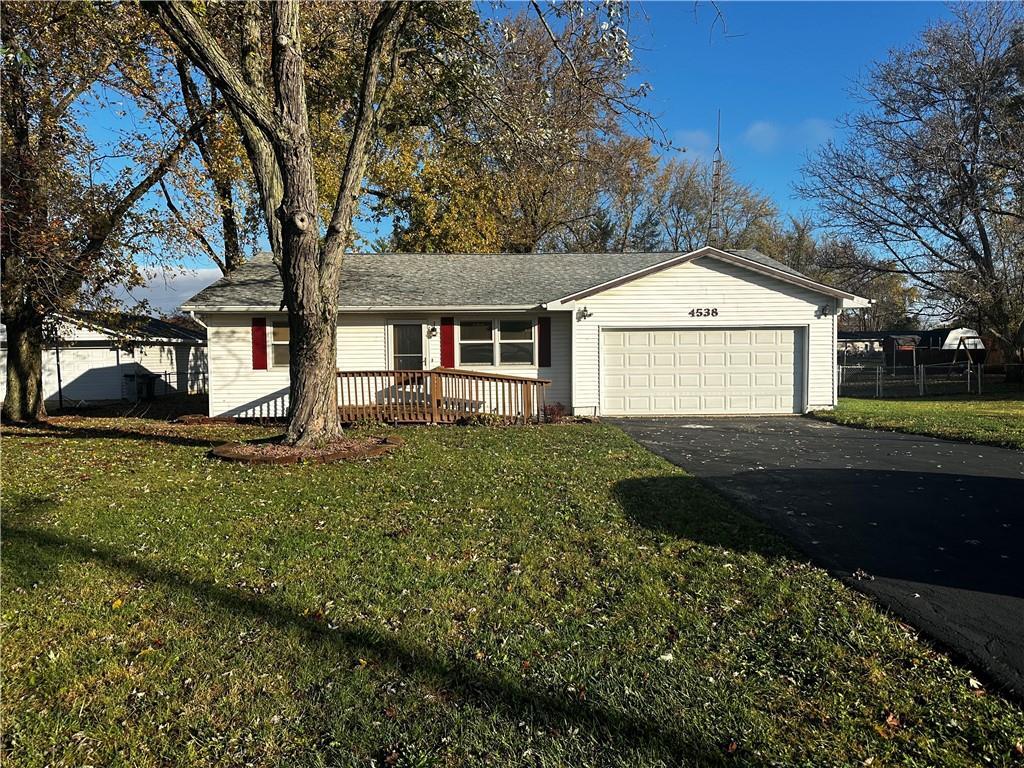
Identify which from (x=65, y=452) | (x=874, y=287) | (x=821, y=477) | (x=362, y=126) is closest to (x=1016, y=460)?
(x=821, y=477)

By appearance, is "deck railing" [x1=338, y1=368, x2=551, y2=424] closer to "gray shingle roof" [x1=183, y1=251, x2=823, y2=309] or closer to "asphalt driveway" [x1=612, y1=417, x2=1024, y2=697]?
"gray shingle roof" [x1=183, y1=251, x2=823, y2=309]

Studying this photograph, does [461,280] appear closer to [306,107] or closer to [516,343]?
[516,343]

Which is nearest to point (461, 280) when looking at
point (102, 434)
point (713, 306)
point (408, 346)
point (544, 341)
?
point (408, 346)

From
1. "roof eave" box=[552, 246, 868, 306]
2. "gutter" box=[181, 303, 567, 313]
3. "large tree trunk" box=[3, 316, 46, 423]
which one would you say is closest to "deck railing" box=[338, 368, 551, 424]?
"gutter" box=[181, 303, 567, 313]

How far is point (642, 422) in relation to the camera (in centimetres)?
1302

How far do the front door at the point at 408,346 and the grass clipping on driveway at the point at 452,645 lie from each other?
27.5 feet

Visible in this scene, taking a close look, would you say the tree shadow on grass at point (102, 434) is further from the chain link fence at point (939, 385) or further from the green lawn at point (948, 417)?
the chain link fence at point (939, 385)

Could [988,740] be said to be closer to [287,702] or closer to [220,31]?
[287,702]

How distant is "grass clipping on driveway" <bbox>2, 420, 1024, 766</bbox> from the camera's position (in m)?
2.45

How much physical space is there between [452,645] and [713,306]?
12098mm

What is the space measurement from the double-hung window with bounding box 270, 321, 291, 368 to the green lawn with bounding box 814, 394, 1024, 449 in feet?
40.9

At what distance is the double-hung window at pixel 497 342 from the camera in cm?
1427

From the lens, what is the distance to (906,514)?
554 centimetres

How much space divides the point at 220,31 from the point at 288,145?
24.5ft
